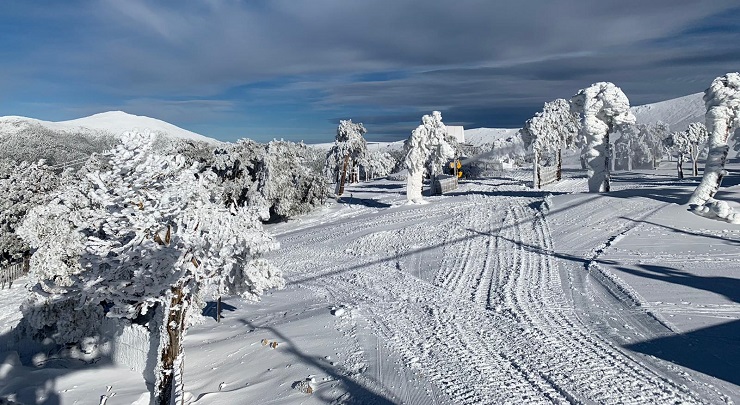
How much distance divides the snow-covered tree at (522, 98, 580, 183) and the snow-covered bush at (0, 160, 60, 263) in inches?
1431

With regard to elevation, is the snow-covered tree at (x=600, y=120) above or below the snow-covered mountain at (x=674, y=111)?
below

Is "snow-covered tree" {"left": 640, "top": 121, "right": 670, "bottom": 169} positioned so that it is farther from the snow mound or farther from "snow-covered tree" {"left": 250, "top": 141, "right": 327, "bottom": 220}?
the snow mound

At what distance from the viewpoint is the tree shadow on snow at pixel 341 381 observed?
33.2 feet

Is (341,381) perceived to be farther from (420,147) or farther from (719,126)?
(420,147)

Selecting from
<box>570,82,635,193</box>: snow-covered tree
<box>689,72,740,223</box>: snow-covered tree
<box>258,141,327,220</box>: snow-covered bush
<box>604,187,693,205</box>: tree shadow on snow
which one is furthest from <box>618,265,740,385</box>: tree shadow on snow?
<box>258,141,327,220</box>: snow-covered bush

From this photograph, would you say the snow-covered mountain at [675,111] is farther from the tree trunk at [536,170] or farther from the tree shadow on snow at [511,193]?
the tree shadow on snow at [511,193]

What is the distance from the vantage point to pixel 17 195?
30875mm

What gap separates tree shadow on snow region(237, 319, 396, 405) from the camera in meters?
10.1

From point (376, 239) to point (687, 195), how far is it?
57.6 feet

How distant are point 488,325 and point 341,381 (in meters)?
4.88

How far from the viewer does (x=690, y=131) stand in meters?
55.5

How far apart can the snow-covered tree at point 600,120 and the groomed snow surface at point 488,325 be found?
5.94m

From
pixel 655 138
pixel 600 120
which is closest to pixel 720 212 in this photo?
pixel 600 120

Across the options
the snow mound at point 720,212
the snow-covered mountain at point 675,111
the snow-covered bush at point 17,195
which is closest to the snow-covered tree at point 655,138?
the snow-covered mountain at point 675,111
